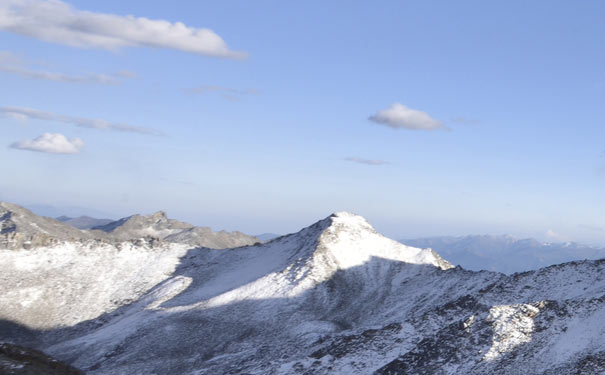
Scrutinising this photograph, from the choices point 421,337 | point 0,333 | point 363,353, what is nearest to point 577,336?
point 421,337

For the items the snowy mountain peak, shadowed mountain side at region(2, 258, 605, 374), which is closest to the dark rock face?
shadowed mountain side at region(2, 258, 605, 374)

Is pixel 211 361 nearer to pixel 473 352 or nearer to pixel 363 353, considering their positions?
pixel 363 353

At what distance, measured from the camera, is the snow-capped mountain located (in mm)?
54406

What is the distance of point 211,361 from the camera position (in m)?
70.6

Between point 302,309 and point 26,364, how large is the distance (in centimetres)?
5774

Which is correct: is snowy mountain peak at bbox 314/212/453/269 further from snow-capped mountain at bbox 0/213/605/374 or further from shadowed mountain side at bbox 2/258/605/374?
shadowed mountain side at bbox 2/258/605/374

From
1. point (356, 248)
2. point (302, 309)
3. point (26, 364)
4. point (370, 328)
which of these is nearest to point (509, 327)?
point (370, 328)

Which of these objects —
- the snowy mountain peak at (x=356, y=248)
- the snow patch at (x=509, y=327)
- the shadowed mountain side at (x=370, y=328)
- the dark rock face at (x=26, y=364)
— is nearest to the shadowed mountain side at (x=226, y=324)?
the shadowed mountain side at (x=370, y=328)

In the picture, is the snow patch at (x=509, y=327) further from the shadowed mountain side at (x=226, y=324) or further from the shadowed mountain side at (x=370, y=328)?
the shadowed mountain side at (x=226, y=324)

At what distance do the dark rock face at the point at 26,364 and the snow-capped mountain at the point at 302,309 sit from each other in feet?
82.9

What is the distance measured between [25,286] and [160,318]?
34386 millimetres

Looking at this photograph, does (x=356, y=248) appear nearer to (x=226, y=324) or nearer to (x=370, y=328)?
(x=226, y=324)

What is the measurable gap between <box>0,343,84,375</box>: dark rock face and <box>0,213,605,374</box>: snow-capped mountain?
25.3 meters

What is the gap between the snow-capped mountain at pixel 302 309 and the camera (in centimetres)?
5441
